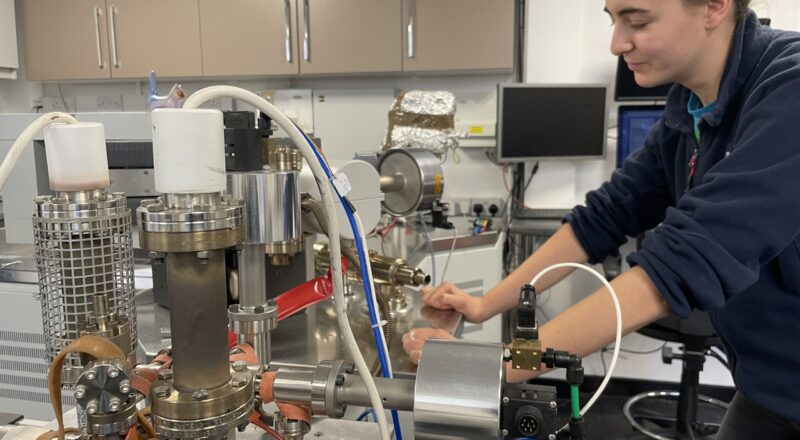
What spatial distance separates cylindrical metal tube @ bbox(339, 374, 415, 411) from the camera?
471 mm

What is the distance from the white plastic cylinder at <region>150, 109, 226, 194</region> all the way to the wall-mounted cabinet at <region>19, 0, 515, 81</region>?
2659 millimetres

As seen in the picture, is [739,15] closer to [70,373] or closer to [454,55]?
[70,373]

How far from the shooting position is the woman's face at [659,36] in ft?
2.97

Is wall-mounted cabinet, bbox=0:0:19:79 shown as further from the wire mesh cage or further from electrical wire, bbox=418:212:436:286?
the wire mesh cage

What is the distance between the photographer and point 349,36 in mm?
2975

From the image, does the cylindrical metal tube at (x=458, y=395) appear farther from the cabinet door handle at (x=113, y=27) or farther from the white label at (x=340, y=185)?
the cabinet door handle at (x=113, y=27)

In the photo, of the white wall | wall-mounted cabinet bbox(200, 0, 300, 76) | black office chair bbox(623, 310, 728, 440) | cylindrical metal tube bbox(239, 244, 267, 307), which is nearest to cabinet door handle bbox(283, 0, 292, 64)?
wall-mounted cabinet bbox(200, 0, 300, 76)

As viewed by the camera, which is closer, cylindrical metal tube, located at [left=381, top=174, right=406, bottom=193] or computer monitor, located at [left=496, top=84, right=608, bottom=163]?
cylindrical metal tube, located at [left=381, top=174, right=406, bottom=193]

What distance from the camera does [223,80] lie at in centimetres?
330

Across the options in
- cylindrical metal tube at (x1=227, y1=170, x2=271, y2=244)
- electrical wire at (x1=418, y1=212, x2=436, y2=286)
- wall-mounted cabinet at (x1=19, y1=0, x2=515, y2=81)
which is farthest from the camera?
wall-mounted cabinet at (x1=19, y1=0, x2=515, y2=81)

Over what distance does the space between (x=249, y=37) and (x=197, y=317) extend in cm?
295

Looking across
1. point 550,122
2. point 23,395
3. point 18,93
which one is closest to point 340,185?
point 23,395

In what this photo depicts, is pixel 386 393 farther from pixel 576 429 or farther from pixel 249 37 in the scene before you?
pixel 249 37

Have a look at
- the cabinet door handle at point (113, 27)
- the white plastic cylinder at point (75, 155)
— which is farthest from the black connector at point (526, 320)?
the cabinet door handle at point (113, 27)
